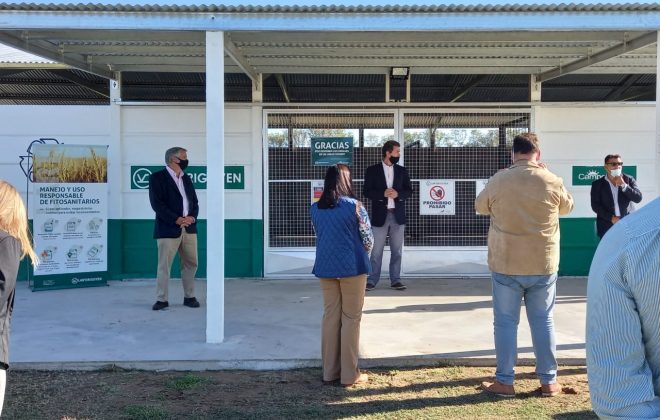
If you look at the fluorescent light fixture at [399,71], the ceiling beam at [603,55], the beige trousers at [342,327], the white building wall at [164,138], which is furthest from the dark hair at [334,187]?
the white building wall at [164,138]

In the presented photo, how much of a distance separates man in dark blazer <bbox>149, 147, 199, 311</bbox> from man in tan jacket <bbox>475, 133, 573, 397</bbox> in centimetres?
384

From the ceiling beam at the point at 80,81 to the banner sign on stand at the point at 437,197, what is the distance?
528 cm

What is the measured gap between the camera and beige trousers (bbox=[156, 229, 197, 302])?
23.4ft

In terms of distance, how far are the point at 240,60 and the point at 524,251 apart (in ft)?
14.1

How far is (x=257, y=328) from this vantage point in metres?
6.32

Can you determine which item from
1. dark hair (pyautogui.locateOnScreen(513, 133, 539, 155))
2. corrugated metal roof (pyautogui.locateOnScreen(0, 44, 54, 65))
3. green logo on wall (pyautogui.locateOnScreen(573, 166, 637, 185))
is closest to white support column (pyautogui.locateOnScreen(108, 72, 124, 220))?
corrugated metal roof (pyautogui.locateOnScreen(0, 44, 54, 65))

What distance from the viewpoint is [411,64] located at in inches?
334

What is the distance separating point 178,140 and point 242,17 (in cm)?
394

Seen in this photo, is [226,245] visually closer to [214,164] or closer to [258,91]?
[258,91]

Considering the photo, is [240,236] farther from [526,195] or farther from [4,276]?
[4,276]

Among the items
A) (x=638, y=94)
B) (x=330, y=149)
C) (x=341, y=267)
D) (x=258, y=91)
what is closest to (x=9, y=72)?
(x=258, y=91)

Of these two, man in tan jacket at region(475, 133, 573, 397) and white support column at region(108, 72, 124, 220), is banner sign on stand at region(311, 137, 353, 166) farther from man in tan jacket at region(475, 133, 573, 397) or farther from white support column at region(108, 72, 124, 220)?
man in tan jacket at region(475, 133, 573, 397)

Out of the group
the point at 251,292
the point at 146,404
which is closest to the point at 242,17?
the point at 146,404

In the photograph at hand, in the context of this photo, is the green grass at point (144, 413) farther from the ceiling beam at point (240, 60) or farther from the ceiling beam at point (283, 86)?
the ceiling beam at point (283, 86)
